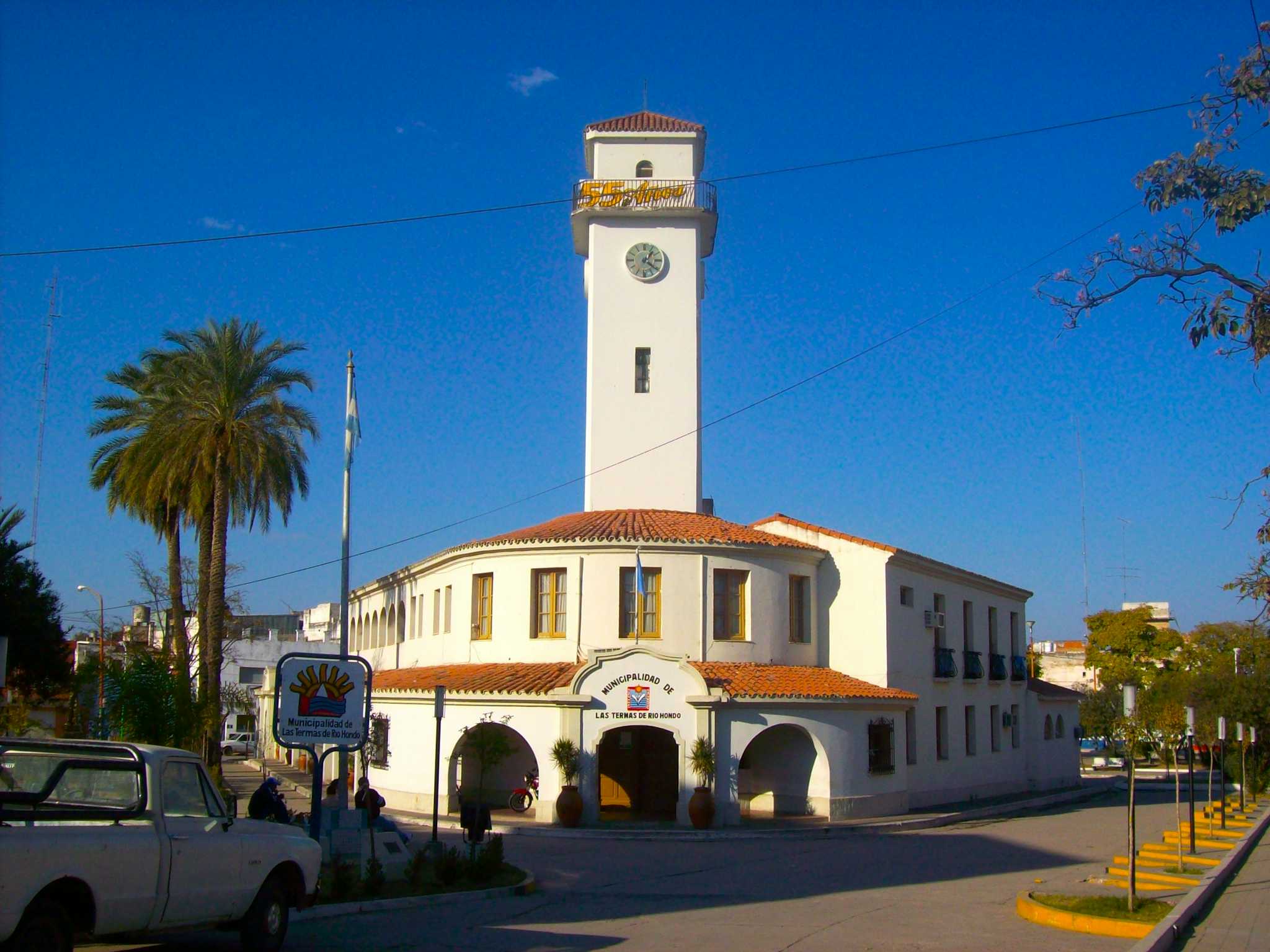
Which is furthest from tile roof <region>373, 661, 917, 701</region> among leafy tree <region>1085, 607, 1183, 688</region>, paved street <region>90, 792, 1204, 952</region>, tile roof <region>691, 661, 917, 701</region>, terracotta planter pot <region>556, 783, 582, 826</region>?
leafy tree <region>1085, 607, 1183, 688</region>

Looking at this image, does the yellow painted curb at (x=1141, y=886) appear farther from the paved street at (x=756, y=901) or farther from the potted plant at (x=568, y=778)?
the potted plant at (x=568, y=778)

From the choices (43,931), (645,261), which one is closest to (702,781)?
(645,261)

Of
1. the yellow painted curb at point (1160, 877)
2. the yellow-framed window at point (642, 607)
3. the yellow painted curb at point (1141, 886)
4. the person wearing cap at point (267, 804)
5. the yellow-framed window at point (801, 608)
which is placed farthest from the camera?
the yellow-framed window at point (801, 608)

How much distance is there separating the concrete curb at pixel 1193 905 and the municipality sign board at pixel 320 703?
9828mm

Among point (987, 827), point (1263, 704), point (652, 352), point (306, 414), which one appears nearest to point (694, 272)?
point (652, 352)

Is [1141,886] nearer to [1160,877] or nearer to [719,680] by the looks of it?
[1160,877]

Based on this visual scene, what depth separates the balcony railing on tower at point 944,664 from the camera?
118ft

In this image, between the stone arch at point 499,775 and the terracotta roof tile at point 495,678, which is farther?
the stone arch at point 499,775

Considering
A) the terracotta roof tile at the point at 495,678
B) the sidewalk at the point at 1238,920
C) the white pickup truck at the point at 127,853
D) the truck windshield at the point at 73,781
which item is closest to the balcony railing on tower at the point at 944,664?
the terracotta roof tile at the point at 495,678

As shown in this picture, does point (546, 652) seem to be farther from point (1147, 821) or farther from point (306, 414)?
point (1147, 821)

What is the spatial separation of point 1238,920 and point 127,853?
1291 cm

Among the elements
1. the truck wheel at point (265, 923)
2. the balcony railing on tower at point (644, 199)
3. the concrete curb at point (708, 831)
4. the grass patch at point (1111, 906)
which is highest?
the balcony railing on tower at point (644, 199)

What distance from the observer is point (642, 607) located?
30234mm

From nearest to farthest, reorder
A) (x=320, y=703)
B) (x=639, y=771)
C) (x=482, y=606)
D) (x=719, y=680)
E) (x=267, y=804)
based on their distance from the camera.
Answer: (x=320, y=703), (x=267, y=804), (x=719, y=680), (x=639, y=771), (x=482, y=606)
